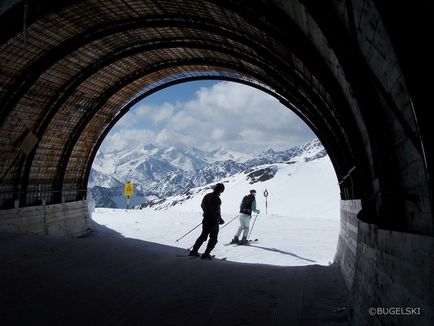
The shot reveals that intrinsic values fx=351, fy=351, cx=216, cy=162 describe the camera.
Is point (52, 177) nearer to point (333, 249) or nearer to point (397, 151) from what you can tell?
point (333, 249)

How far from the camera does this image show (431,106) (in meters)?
2.88

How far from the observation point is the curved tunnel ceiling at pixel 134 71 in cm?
633

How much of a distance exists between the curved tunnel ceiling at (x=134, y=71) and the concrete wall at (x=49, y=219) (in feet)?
1.98

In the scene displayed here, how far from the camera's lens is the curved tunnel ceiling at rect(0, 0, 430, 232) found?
633 cm

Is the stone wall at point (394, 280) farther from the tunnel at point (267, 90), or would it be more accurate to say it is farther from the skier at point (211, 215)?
the skier at point (211, 215)

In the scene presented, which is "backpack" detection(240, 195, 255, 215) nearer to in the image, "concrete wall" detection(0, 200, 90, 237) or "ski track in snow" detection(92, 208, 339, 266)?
"ski track in snow" detection(92, 208, 339, 266)

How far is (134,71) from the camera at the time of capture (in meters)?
16.0

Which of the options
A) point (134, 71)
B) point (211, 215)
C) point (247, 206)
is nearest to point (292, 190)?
point (247, 206)

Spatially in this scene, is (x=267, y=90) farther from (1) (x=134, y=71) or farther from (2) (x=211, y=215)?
(2) (x=211, y=215)

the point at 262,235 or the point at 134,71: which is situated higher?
the point at 134,71

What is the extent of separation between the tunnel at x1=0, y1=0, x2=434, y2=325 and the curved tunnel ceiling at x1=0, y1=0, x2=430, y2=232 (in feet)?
0.15

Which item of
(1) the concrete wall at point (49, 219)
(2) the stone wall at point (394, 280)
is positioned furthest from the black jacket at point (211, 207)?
(1) the concrete wall at point (49, 219)

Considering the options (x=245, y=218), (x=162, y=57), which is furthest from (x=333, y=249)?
(x=162, y=57)

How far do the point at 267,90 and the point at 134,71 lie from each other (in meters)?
6.08
